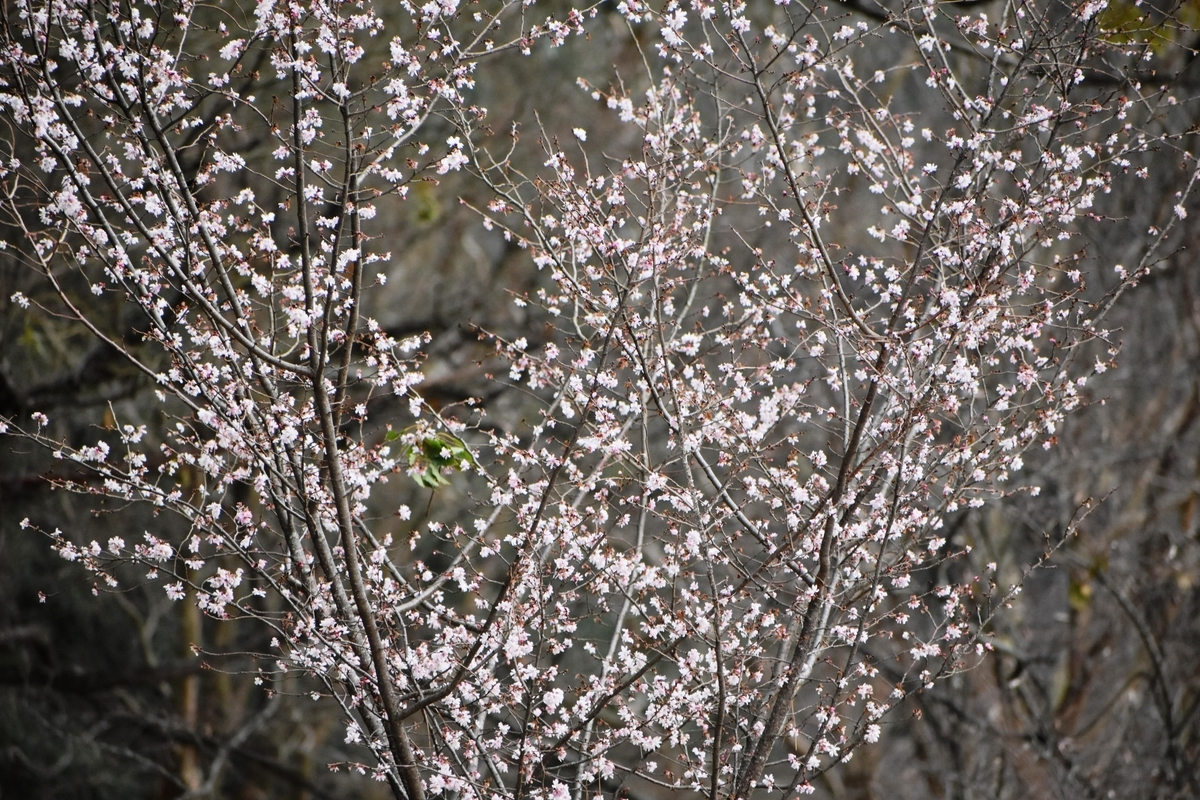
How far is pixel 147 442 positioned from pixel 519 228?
453cm

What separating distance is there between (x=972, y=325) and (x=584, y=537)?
4.79 feet

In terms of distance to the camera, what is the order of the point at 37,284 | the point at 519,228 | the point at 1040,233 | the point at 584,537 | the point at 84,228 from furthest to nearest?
the point at 519,228 < the point at 37,284 < the point at 584,537 < the point at 1040,233 < the point at 84,228

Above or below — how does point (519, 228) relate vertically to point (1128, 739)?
above

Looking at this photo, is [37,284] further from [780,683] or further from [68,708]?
[780,683]

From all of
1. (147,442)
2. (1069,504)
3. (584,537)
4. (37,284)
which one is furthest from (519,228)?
(584,537)

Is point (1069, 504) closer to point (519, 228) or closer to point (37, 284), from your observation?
point (519, 228)

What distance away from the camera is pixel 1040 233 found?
343cm

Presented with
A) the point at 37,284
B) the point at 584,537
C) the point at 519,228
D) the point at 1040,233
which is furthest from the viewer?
the point at 519,228

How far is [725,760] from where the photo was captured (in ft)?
12.4

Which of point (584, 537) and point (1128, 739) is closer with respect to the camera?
point (584, 537)

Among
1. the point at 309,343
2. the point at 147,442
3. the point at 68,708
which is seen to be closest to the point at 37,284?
the point at 147,442

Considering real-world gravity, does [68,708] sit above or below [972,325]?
above

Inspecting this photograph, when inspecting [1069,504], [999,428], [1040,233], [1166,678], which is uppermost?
[1069,504]

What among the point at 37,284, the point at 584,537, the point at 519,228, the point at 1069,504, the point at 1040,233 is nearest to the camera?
the point at 1040,233
